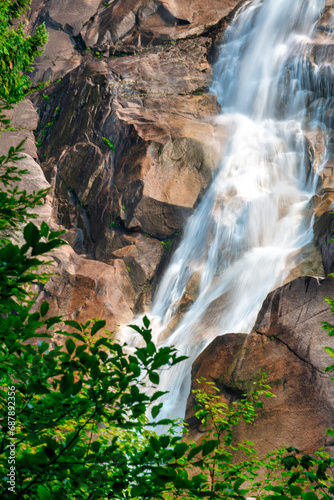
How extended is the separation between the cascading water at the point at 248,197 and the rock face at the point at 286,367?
6.71ft

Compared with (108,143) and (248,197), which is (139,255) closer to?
(248,197)

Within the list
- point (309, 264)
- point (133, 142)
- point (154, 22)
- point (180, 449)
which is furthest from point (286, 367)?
point (154, 22)

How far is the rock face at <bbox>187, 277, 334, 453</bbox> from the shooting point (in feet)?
21.3

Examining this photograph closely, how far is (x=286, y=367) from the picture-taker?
23.3ft

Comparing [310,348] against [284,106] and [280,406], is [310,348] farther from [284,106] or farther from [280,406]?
[284,106]

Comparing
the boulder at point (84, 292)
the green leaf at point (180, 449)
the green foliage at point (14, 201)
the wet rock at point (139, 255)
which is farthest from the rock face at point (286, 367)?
the wet rock at point (139, 255)

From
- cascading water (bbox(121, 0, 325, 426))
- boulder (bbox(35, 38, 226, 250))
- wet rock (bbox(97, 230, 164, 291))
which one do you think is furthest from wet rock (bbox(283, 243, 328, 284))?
wet rock (bbox(97, 230, 164, 291))

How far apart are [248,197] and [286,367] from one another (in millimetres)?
8626

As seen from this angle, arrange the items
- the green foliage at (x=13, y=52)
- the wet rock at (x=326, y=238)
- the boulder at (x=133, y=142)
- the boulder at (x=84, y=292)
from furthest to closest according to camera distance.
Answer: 1. the boulder at (x=133, y=142)
2. the boulder at (x=84, y=292)
3. the wet rock at (x=326, y=238)
4. the green foliage at (x=13, y=52)

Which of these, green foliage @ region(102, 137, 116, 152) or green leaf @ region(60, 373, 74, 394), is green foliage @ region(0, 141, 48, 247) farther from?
green foliage @ region(102, 137, 116, 152)

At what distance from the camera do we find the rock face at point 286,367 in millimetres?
6488

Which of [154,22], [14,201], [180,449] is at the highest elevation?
[154,22]

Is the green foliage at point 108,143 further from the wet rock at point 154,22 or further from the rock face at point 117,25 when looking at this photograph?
the wet rock at point 154,22

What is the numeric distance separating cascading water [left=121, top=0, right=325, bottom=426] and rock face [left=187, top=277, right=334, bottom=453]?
2.04 metres
